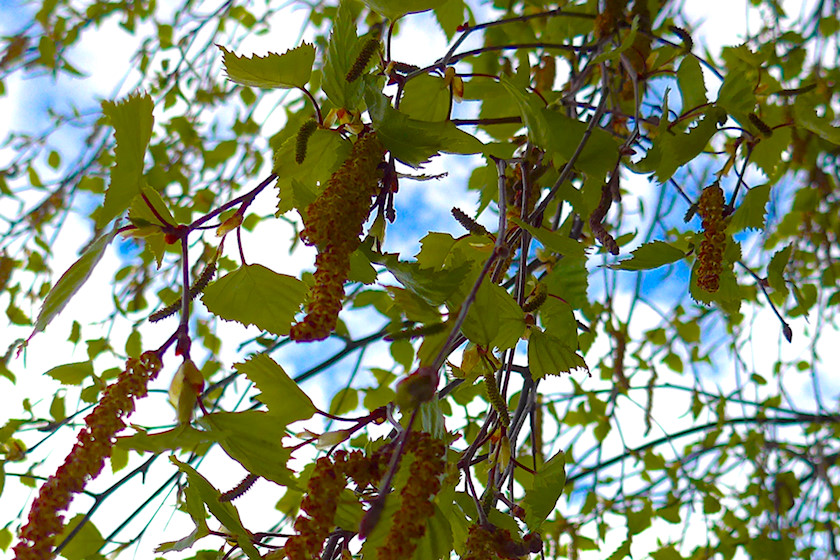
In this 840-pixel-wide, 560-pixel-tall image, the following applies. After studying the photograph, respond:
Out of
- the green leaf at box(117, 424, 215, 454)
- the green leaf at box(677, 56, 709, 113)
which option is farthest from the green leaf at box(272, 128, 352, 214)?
the green leaf at box(677, 56, 709, 113)

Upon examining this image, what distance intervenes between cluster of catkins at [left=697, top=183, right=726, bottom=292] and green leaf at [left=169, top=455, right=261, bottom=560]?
13.0 inches

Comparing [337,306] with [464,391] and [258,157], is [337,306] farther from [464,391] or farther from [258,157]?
[258,157]

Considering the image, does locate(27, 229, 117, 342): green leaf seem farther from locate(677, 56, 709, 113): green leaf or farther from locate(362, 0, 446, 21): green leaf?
locate(677, 56, 709, 113): green leaf

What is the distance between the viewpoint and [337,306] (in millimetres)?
313

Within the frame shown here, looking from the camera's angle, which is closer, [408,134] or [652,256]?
[408,134]

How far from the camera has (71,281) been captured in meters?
0.34

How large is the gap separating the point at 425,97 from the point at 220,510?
30 cm

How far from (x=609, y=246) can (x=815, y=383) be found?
89cm

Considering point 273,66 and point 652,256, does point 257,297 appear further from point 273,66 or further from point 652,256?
point 652,256

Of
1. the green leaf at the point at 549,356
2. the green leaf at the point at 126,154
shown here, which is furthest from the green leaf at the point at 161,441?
the green leaf at the point at 549,356

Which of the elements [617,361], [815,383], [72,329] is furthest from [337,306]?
[815,383]

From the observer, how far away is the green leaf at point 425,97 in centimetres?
46

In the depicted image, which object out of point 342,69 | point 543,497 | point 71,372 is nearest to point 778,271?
point 543,497

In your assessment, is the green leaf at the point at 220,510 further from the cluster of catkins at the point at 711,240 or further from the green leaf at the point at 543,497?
the cluster of catkins at the point at 711,240
